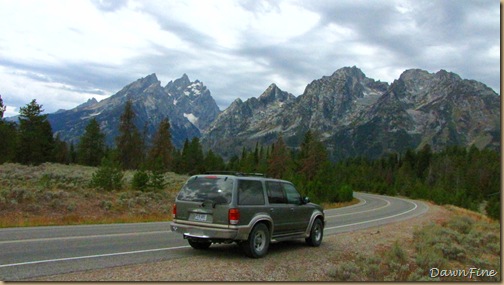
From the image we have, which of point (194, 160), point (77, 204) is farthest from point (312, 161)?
point (77, 204)

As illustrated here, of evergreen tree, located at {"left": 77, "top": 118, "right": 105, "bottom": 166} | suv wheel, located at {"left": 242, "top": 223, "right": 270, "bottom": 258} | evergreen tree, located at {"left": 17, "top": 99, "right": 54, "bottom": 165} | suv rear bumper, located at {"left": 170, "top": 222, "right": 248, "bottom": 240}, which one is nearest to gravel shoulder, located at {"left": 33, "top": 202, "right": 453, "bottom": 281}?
suv wheel, located at {"left": 242, "top": 223, "right": 270, "bottom": 258}

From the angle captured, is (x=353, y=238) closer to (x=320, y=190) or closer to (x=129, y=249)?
(x=129, y=249)

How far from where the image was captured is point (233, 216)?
10461mm

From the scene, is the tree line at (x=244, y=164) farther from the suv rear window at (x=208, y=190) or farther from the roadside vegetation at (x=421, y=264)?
the roadside vegetation at (x=421, y=264)

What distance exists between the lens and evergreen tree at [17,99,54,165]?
187 ft

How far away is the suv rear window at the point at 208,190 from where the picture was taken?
10781 mm

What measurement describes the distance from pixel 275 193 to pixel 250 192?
104 cm

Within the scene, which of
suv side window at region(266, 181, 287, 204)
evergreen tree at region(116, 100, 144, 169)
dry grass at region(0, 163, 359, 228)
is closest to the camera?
suv side window at region(266, 181, 287, 204)

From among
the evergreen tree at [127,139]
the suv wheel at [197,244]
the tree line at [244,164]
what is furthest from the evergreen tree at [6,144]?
the suv wheel at [197,244]

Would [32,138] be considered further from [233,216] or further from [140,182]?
[233,216]

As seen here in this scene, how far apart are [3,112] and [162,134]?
24903mm

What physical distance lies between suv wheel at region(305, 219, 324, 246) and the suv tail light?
370cm

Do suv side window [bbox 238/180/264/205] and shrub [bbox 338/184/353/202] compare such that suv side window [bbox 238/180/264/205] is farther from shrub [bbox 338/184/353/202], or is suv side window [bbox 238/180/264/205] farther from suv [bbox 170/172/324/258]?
shrub [bbox 338/184/353/202]

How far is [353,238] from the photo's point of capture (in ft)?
53.3
